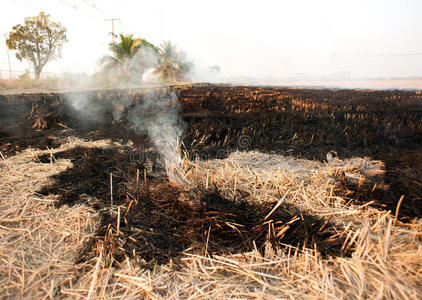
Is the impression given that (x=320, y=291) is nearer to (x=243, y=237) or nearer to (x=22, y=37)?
(x=243, y=237)

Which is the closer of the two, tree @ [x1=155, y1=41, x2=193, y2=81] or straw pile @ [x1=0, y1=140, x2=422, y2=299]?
straw pile @ [x1=0, y1=140, x2=422, y2=299]

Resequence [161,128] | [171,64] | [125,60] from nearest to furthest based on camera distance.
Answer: [161,128]
[125,60]
[171,64]

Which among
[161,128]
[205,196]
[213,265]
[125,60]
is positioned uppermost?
[125,60]

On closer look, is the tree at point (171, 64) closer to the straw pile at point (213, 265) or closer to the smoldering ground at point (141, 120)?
the smoldering ground at point (141, 120)

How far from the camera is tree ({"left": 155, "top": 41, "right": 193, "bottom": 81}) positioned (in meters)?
37.6

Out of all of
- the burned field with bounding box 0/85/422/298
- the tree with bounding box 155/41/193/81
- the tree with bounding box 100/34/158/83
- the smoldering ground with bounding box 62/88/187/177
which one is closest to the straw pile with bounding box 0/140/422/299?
the burned field with bounding box 0/85/422/298

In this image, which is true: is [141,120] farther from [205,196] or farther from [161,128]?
[205,196]

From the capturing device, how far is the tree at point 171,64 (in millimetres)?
37594

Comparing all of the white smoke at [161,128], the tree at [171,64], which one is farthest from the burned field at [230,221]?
the tree at [171,64]

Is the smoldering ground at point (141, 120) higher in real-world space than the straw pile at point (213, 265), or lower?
higher

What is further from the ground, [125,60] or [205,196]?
[125,60]

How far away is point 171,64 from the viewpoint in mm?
38188

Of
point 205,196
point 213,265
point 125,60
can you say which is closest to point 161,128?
point 205,196

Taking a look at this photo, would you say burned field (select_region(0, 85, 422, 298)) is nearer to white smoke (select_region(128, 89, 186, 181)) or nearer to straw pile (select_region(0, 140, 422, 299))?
straw pile (select_region(0, 140, 422, 299))
